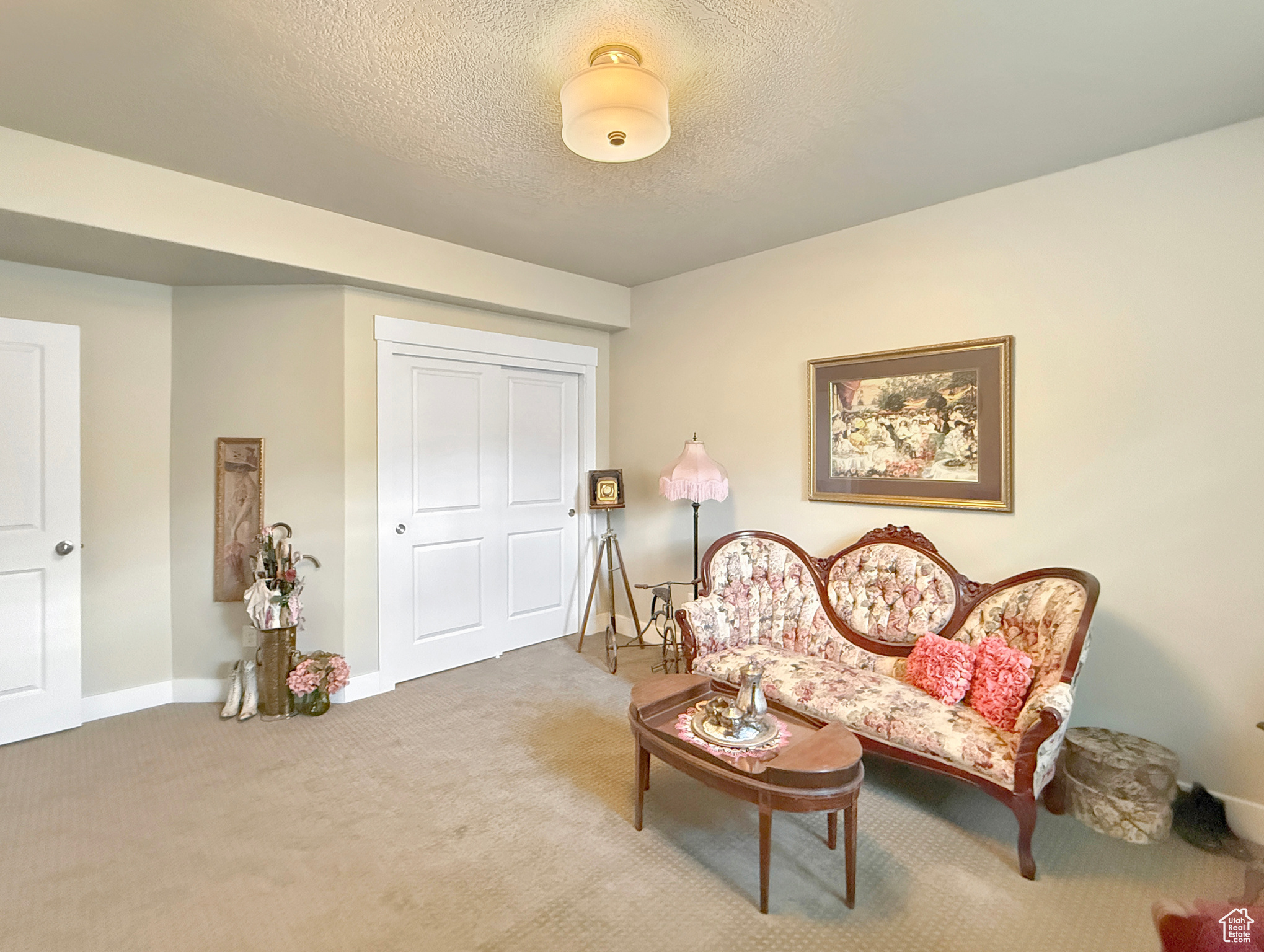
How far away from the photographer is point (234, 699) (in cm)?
332

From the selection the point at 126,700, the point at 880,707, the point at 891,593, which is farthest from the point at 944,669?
the point at 126,700

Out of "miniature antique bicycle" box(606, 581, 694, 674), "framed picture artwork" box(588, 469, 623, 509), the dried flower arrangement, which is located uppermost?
"framed picture artwork" box(588, 469, 623, 509)

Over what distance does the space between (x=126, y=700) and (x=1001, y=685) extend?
4418 mm

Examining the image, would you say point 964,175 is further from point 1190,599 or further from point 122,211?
point 122,211

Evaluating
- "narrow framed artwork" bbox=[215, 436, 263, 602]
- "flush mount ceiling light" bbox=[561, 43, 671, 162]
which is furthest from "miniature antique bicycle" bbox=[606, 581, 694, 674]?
"flush mount ceiling light" bbox=[561, 43, 671, 162]

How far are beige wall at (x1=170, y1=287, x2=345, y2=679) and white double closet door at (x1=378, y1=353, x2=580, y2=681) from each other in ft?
1.00

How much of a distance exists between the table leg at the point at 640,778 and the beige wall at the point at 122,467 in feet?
9.89

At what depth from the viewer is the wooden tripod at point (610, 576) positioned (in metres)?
4.38

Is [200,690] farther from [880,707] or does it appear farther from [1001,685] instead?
[1001,685]

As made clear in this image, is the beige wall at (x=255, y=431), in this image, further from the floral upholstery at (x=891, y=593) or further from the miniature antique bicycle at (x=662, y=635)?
the floral upholstery at (x=891, y=593)

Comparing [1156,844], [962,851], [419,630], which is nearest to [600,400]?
[419,630]

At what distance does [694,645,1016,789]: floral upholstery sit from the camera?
218 centimetres
